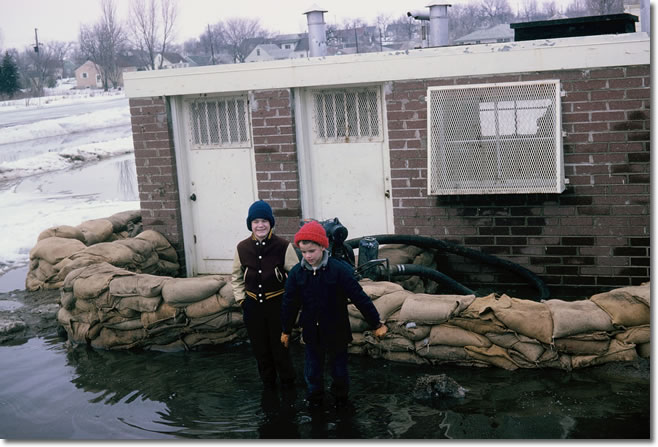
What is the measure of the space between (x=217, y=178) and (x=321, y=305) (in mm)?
4369

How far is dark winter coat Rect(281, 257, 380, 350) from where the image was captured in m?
5.72

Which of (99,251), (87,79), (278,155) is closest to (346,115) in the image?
(278,155)

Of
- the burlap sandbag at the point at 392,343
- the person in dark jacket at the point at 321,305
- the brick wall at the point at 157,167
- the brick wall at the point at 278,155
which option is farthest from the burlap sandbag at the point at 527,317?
the brick wall at the point at 157,167

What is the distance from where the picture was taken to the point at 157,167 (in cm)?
983

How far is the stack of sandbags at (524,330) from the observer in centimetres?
632

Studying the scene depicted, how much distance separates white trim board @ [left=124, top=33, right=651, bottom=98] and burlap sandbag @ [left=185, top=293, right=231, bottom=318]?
2.81 m

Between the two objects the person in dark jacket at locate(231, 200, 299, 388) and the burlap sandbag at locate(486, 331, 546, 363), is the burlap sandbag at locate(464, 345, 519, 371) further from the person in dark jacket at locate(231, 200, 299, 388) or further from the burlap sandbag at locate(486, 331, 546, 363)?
the person in dark jacket at locate(231, 200, 299, 388)

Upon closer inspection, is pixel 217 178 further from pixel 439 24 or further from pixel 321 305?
pixel 321 305

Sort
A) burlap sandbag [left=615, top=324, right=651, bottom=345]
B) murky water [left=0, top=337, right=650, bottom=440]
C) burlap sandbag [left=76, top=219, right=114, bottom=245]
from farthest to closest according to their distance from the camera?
1. burlap sandbag [left=76, top=219, right=114, bottom=245]
2. burlap sandbag [left=615, top=324, right=651, bottom=345]
3. murky water [left=0, top=337, right=650, bottom=440]

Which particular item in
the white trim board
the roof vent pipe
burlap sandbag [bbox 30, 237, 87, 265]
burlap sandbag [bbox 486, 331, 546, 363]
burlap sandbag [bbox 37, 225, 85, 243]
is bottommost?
burlap sandbag [bbox 486, 331, 546, 363]

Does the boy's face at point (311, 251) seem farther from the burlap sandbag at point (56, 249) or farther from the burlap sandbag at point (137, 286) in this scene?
the burlap sandbag at point (56, 249)

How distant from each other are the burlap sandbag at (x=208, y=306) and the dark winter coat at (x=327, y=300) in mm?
1845

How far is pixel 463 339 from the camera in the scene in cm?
661

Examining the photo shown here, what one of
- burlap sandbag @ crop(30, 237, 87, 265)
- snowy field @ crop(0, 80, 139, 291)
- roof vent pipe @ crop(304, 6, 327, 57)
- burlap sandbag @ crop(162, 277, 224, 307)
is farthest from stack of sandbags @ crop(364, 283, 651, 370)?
snowy field @ crop(0, 80, 139, 291)
